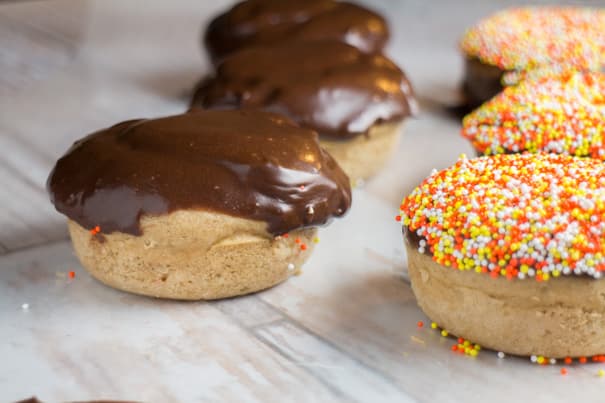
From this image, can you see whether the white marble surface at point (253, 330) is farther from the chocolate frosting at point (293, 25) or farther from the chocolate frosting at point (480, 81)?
the chocolate frosting at point (293, 25)

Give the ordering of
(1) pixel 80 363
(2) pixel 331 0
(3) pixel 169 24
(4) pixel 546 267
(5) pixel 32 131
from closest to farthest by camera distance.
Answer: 1. (4) pixel 546 267
2. (1) pixel 80 363
3. (5) pixel 32 131
4. (2) pixel 331 0
5. (3) pixel 169 24

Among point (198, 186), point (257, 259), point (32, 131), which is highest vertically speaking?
point (198, 186)

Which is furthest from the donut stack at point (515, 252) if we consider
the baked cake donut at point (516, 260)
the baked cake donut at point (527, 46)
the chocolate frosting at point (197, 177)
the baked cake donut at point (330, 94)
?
the baked cake donut at point (527, 46)

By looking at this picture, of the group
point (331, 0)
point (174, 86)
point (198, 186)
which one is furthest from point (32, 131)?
point (198, 186)

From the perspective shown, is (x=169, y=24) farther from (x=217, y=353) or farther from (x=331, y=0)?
(x=217, y=353)

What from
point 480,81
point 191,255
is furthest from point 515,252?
point 480,81

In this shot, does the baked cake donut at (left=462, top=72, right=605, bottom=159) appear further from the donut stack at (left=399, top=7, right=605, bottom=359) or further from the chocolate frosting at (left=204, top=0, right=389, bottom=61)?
the chocolate frosting at (left=204, top=0, right=389, bottom=61)
